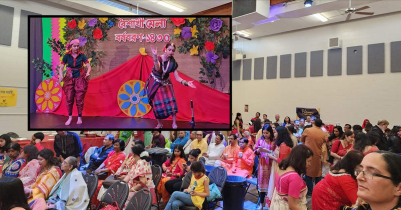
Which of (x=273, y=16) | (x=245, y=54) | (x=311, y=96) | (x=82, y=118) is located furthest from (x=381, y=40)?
(x=82, y=118)

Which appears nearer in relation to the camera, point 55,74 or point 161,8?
point 55,74

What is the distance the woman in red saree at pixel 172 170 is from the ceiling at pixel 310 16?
20.6 ft

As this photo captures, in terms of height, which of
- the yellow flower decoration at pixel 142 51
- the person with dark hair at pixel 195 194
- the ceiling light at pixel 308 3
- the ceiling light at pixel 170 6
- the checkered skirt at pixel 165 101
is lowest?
the person with dark hair at pixel 195 194

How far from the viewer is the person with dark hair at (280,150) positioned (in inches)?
157

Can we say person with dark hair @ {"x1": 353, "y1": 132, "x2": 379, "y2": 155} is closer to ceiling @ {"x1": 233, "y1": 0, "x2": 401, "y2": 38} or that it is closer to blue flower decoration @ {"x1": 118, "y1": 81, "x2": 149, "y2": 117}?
blue flower decoration @ {"x1": 118, "y1": 81, "x2": 149, "y2": 117}

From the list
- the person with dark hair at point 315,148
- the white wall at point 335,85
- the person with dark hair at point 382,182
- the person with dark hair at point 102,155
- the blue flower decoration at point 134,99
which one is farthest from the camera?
the white wall at point 335,85

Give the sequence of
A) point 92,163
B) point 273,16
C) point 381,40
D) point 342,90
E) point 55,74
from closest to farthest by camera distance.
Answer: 1. point 55,74
2. point 92,163
3. point 273,16
4. point 381,40
5. point 342,90

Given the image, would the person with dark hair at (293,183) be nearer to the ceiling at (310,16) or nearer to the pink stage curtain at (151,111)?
the pink stage curtain at (151,111)

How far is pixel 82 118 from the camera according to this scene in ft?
8.85

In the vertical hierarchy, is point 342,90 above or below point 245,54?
below

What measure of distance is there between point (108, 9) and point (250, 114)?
9.13 metres

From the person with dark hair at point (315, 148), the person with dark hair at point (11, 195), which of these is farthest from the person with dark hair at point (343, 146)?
the person with dark hair at point (11, 195)

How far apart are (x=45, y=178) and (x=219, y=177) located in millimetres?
2541

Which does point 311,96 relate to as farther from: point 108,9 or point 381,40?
point 108,9
